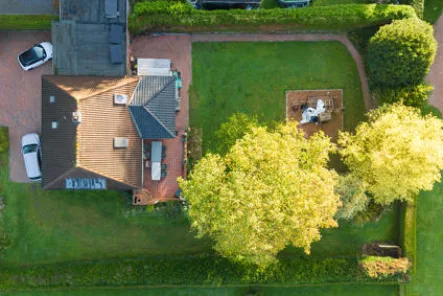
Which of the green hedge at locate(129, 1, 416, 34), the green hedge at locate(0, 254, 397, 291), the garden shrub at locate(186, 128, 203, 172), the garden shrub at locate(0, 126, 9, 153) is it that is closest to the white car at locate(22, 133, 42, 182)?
the garden shrub at locate(0, 126, 9, 153)

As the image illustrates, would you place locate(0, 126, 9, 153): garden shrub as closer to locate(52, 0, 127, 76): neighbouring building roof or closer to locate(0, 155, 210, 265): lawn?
locate(0, 155, 210, 265): lawn

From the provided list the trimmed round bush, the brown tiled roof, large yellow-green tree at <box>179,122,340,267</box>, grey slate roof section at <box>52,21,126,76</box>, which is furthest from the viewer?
grey slate roof section at <box>52,21,126,76</box>

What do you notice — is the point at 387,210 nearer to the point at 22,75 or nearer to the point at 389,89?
the point at 389,89

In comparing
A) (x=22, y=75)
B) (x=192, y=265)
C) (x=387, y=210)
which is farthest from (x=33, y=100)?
(x=387, y=210)

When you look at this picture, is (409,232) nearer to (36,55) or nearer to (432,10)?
(432,10)

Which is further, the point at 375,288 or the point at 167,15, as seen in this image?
the point at 375,288

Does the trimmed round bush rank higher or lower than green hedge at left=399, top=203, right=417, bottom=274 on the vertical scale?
higher

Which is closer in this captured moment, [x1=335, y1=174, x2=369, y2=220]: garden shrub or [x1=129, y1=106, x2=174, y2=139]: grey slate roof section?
[x1=129, y1=106, x2=174, y2=139]: grey slate roof section
